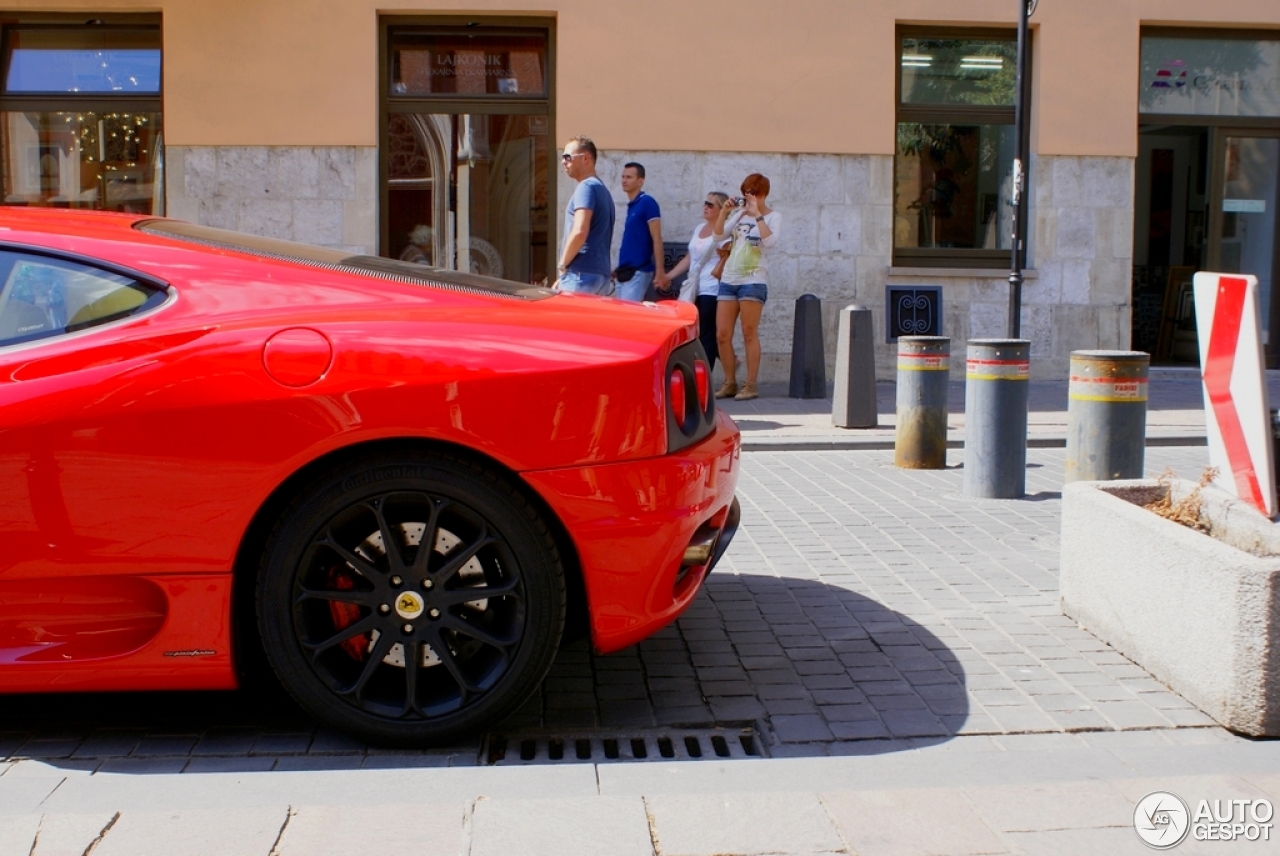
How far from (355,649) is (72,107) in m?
11.9

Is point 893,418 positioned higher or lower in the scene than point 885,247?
lower

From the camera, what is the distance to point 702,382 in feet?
14.0

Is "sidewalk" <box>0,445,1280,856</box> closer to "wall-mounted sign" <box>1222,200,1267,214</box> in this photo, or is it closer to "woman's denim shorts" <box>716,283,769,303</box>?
"woman's denim shorts" <box>716,283,769,303</box>

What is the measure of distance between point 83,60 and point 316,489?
11.9 meters

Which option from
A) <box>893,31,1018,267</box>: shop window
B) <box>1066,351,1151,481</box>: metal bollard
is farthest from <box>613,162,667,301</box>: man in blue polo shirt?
<box>1066,351,1151,481</box>: metal bollard

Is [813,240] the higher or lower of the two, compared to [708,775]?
higher

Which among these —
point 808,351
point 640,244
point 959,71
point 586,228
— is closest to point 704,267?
point 640,244

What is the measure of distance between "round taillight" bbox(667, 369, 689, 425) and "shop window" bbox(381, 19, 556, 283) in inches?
402

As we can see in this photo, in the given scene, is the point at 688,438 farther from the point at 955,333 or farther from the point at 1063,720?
the point at 955,333

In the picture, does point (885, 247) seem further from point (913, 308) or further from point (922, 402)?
point (922, 402)

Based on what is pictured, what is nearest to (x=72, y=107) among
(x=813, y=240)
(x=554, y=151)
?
(x=554, y=151)

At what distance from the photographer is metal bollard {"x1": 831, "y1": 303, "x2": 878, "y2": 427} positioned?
10.5 meters

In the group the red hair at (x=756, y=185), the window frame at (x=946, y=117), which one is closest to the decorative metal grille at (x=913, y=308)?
the window frame at (x=946, y=117)

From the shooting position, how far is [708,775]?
3.50 meters
